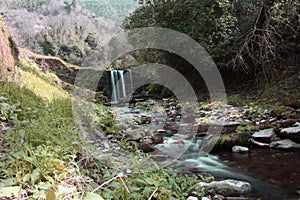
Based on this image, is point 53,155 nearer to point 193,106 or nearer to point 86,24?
point 193,106

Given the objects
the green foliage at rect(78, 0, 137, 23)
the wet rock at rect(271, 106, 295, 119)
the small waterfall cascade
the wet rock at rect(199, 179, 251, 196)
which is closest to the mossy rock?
the wet rock at rect(271, 106, 295, 119)

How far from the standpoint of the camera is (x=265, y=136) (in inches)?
164

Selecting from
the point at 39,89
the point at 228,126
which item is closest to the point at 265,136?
the point at 228,126

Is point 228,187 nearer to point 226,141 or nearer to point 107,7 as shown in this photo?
point 226,141

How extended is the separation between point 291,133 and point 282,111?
49.2 inches

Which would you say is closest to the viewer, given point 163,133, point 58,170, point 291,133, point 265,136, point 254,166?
point 58,170

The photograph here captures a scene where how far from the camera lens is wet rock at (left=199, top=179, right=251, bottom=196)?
251 centimetres

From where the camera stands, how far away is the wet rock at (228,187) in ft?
8.25

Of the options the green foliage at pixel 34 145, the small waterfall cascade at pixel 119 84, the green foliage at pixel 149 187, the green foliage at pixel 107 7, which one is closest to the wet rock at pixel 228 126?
the green foliage at pixel 149 187

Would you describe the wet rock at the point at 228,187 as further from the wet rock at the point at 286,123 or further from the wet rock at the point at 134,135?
the wet rock at the point at 286,123

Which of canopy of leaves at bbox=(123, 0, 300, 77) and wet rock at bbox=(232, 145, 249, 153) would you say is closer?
wet rock at bbox=(232, 145, 249, 153)

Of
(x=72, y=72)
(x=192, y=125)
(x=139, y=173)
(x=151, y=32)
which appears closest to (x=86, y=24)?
(x=72, y=72)

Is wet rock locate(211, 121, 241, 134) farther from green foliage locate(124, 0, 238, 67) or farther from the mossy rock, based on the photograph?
green foliage locate(124, 0, 238, 67)

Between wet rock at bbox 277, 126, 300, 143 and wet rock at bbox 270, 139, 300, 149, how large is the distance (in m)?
0.09
